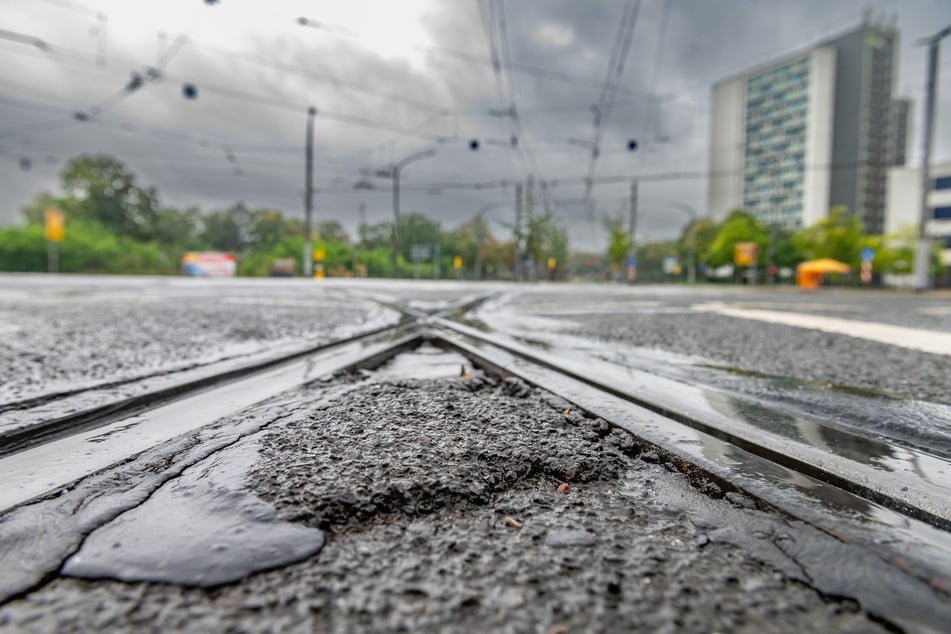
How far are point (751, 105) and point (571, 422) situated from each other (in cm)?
11429

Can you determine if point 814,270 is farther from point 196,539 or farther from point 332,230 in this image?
point 332,230

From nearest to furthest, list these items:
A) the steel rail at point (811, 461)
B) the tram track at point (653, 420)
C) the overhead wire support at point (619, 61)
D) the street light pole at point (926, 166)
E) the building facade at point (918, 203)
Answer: the steel rail at point (811, 461) → the tram track at point (653, 420) → the overhead wire support at point (619, 61) → the street light pole at point (926, 166) → the building facade at point (918, 203)

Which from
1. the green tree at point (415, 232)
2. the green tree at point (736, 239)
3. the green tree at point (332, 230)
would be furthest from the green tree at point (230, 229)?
the green tree at point (736, 239)

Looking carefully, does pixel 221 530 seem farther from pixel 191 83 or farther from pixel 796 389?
pixel 191 83

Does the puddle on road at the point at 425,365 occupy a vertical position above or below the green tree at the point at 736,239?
below

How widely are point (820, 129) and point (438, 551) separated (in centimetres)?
10556

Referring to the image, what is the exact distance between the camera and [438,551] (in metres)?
0.96

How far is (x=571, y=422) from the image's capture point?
1.87 metres

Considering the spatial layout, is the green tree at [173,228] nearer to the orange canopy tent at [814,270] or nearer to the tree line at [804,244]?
the tree line at [804,244]

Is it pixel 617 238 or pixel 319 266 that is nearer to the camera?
pixel 319 266

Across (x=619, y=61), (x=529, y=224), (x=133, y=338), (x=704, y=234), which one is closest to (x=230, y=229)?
(x=529, y=224)

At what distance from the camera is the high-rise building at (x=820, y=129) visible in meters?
82.8

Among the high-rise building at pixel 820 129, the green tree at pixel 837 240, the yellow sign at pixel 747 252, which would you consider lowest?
the yellow sign at pixel 747 252

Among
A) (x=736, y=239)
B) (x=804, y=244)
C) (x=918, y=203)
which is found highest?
(x=918, y=203)
